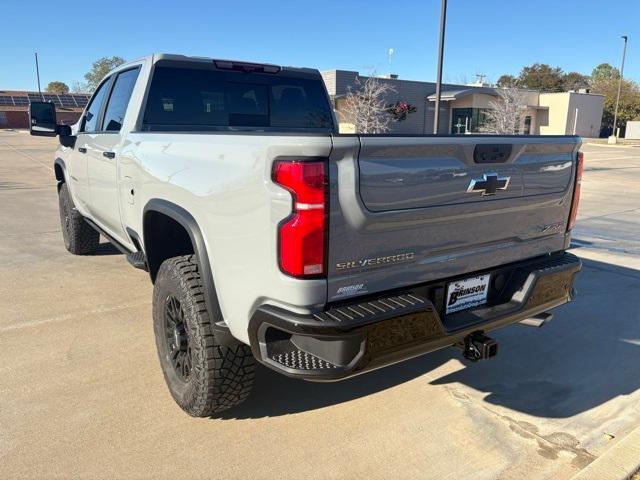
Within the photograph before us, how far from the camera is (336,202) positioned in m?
2.11

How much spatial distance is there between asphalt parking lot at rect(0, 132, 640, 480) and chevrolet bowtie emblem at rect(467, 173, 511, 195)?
4.42ft

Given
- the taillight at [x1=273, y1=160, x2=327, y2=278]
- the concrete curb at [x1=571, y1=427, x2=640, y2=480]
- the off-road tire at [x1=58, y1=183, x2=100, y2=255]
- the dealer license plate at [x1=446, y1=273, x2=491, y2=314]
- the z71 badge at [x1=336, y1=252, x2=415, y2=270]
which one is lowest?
the concrete curb at [x1=571, y1=427, x2=640, y2=480]

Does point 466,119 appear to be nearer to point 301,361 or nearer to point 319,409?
point 319,409

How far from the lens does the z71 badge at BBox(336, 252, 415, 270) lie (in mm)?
2199

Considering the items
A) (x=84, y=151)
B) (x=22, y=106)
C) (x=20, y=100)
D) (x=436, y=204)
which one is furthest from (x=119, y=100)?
(x=20, y=100)

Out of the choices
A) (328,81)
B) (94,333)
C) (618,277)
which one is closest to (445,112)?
(328,81)

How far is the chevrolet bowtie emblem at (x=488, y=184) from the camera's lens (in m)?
2.53

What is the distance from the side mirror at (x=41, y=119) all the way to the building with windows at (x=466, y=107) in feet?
59.4

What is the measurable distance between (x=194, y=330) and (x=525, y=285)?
179 cm

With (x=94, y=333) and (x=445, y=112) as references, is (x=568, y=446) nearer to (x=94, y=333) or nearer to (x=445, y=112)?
Answer: (x=94, y=333)

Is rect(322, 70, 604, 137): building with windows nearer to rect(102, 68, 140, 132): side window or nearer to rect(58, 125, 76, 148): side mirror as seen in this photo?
rect(58, 125, 76, 148): side mirror

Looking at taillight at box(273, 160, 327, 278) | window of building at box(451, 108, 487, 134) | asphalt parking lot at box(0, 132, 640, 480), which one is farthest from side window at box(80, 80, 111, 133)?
window of building at box(451, 108, 487, 134)

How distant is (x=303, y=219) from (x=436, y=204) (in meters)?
0.69

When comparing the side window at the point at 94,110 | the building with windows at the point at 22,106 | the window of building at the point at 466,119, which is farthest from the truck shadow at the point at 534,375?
the building with windows at the point at 22,106
